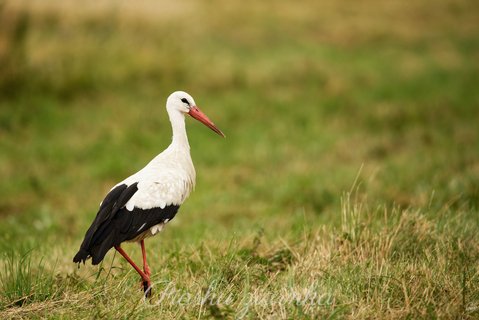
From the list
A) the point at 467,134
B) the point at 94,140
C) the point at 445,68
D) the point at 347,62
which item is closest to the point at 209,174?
the point at 94,140

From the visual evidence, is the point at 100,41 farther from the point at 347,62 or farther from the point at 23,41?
the point at 347,62

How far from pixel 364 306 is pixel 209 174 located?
5.05m

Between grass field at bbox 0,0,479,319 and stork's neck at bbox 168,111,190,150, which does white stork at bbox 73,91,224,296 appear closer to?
stork's neck at bbox 168,111,190,150

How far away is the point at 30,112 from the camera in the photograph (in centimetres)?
979

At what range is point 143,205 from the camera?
378cm

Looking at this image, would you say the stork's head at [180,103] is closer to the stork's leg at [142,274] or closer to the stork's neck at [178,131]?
the stork's neck at [178,131]

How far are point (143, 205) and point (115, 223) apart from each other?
0.21 metres

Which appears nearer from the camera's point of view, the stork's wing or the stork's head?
the stork's wing

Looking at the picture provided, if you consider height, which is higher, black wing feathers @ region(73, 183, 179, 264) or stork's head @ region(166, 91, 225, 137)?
stork's head @ region(166, 91, 225, 137)

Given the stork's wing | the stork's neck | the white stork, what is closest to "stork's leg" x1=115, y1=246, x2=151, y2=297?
the white stork

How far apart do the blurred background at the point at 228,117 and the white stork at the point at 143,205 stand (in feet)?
3.07

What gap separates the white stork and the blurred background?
93 centimetres

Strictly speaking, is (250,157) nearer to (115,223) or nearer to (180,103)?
(180,103)

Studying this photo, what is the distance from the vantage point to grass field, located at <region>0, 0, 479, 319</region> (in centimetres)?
355
